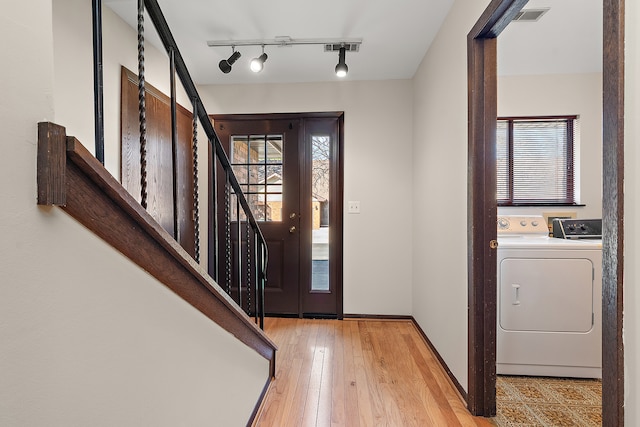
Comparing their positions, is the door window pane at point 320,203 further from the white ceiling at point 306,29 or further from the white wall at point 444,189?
the white wall at point 444,189

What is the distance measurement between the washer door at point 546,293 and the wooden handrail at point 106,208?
1.85 m

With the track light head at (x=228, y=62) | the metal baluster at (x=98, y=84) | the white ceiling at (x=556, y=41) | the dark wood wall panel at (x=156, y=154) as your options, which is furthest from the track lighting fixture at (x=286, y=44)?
the metal baluster at (x=98, y=84)

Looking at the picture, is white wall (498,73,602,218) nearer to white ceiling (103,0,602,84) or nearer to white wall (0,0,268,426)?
white ceiling (103,0,602,84)

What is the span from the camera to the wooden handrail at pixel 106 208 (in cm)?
47

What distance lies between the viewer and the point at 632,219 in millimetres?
773

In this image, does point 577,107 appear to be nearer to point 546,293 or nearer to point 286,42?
point 546,293

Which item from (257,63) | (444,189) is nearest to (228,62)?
(257,63)

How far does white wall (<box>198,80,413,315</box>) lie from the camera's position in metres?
3.16

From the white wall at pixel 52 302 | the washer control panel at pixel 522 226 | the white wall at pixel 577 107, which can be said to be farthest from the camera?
the white wall at pixel 577 107

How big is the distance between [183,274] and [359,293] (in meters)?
2.54

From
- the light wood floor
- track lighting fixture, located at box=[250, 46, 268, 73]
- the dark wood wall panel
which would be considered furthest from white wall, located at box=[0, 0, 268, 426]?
track lighting fixture, located at box=[250, 46, 268, 73]

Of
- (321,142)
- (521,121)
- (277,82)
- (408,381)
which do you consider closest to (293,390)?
(408,381)

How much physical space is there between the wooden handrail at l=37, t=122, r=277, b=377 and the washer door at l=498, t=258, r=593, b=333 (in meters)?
1.85

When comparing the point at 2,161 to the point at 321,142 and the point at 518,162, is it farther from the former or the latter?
the point at 518,162
